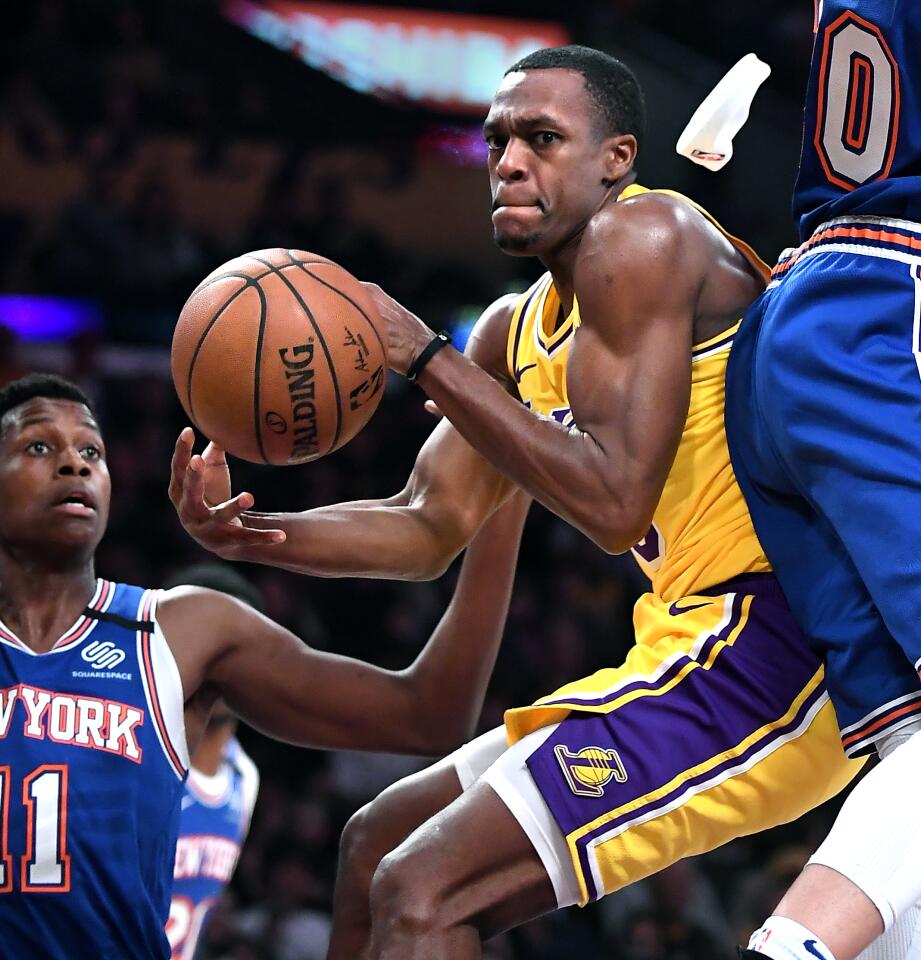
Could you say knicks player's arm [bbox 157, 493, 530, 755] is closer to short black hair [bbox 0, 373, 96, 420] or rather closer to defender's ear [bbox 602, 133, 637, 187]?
short black hair [bbox 0, 373, 96, 420]

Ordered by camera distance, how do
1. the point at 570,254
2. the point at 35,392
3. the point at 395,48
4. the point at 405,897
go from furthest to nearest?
the point at 395,48
the point at 35,392
the point at 570,254
the point at 405,897

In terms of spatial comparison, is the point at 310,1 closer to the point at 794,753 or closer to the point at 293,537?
the point at 293,537

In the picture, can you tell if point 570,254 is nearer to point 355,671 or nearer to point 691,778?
point 691,778

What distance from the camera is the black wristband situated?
2.72 metres

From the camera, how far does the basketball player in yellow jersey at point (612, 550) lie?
2523mm

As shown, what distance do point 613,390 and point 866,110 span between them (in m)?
0.63

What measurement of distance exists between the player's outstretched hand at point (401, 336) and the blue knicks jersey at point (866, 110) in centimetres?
74

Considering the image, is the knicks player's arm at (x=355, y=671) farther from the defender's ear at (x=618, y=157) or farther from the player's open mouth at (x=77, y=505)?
the defender's ear at (x=618, y=157)

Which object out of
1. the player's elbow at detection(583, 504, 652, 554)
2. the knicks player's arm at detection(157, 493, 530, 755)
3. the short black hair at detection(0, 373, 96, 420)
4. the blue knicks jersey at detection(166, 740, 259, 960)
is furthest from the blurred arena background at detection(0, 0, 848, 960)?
the player's elbow at detection(583, 504, 652, 554)

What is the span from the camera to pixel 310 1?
10.4m


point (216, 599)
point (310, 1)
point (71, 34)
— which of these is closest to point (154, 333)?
point (71, 34)

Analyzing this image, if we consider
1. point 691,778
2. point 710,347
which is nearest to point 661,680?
point 691,778

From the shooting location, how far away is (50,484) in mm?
3438

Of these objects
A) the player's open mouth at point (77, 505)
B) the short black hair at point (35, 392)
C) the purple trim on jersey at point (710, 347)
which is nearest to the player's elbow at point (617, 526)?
the purple trim on jersey at point (710, 347)
